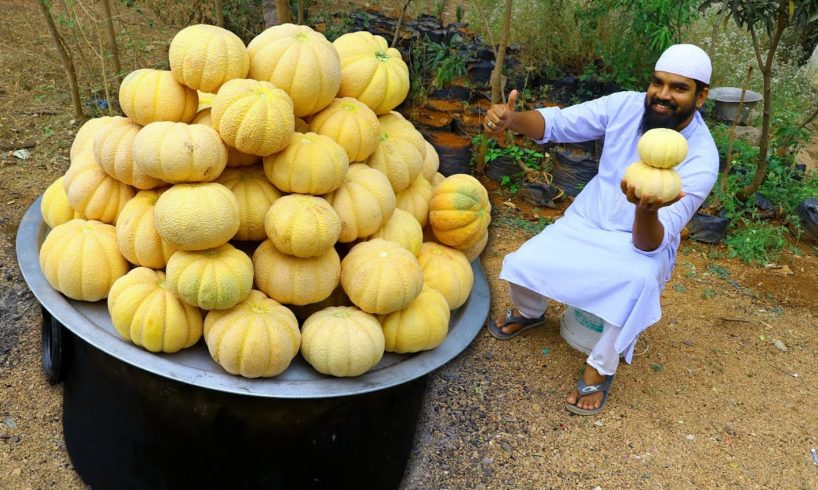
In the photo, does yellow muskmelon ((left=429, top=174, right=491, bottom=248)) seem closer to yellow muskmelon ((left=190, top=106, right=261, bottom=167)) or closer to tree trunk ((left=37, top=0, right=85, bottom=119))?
yellow muskmelon ((left=190, top=106, right=261, bottom=167))

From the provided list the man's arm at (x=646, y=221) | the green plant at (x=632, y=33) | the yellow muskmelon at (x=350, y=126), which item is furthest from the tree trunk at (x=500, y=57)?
the yellow muskmelon at (x=350, y=126)

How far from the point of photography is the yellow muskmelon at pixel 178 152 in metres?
1.79

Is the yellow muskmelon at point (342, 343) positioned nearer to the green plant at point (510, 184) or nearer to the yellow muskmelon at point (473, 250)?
the yellow muskmelon at point (473, 250)

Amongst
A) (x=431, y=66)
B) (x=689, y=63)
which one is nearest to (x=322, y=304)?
(x=689, y=63)

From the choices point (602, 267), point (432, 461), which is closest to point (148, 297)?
point (432, 461)

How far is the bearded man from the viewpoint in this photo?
3033mm

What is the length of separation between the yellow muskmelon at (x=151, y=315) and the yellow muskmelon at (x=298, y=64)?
735 mm

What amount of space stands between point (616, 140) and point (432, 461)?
1.89 m

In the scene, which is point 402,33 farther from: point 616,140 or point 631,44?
point 616,140

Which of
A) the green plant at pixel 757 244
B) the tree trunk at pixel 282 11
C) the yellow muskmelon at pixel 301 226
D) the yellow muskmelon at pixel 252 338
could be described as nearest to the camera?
the yellow muskmelon at pixel 252 338

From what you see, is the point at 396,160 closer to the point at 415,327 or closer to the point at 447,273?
the point at 447,273

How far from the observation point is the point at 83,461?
2.37 m

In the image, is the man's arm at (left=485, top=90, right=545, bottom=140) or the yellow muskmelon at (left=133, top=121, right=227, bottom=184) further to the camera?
the man's arm at (left=485, top=90, right=545, bottom=140)

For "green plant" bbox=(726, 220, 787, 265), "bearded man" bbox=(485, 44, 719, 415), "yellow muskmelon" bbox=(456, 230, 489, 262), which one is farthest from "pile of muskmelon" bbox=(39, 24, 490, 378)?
"green plant" bbox=(726, 220, 787, 265)
